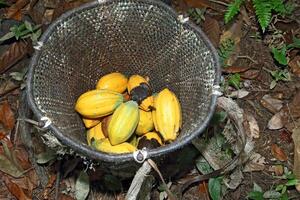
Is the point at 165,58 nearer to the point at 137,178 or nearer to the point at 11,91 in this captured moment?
the point at 137,178

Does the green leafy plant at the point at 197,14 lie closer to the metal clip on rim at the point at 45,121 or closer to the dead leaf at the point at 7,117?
the dead leaf at the point at 7,117

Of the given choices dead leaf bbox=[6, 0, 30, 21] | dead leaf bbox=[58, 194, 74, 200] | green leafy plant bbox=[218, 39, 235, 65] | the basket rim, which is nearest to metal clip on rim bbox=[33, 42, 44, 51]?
the basket rim

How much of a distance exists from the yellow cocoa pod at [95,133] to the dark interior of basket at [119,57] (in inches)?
1.1

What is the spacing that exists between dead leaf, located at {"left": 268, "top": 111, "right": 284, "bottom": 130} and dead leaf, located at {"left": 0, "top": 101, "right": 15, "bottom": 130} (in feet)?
3.52

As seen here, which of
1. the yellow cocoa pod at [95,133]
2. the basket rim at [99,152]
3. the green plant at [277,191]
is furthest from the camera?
the green plant at [277,191]

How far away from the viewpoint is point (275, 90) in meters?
2.31

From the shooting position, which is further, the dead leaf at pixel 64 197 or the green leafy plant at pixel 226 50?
the green leafy plant at pixel 226 50

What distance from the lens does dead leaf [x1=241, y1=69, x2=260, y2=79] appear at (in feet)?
7.66

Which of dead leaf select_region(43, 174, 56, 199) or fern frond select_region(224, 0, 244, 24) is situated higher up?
fern frond select_region(224, 0, 244, 24)

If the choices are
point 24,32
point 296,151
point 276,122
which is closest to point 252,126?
point 276,122

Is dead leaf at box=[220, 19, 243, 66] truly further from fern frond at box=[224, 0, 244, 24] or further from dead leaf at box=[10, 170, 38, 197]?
dead leaf at box=[10, 170, 38, 197]

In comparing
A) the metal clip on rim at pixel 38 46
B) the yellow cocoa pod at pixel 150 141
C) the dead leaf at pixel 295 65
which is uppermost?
the metal clip on rim at pixel 38 46

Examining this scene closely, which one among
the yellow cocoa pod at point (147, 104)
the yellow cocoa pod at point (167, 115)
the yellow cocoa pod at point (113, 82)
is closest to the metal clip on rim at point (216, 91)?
the yellow cocoa pod at point (167, 115)

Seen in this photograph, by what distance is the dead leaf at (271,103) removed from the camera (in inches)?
89.4
